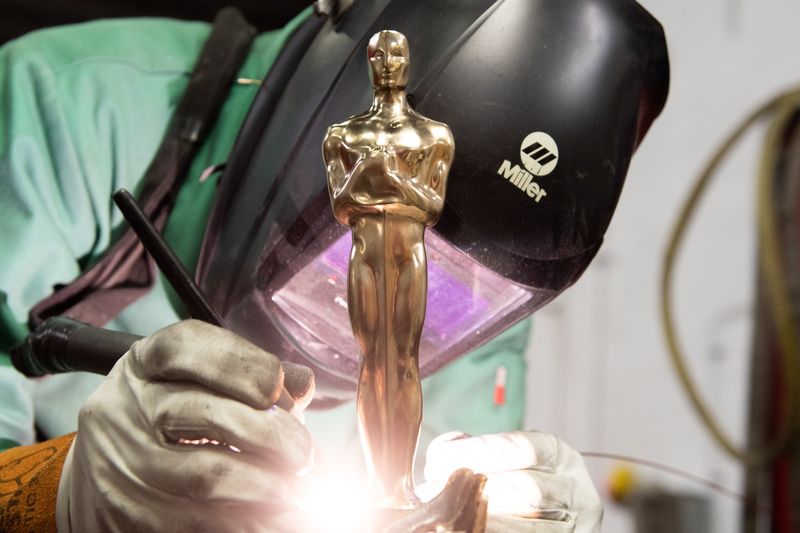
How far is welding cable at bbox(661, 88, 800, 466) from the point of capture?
1.59 meters

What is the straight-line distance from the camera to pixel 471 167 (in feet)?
2.34

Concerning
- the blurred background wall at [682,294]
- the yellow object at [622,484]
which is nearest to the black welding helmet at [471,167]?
the blurred background wall at [682,294]

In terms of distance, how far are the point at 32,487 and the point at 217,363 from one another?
249mm

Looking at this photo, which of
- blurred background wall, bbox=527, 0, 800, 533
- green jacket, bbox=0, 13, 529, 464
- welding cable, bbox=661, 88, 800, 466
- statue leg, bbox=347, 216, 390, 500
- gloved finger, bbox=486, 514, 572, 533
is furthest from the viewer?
blurred background wall, bbox=527, 0, 800, 533

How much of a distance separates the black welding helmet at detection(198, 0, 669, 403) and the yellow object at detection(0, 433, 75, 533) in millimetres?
193

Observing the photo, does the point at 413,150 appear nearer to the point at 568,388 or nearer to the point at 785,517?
the point at 785,517

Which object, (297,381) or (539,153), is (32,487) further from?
(539,153)

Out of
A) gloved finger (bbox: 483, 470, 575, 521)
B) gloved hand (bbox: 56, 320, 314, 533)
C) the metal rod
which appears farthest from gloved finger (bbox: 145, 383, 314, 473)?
gloved finger (bbox: 483, 470, 575, 521)

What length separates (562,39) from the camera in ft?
2.44

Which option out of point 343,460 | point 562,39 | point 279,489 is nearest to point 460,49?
point 562,39

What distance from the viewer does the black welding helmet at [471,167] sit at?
2.36 feet

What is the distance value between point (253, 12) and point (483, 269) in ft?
2.88

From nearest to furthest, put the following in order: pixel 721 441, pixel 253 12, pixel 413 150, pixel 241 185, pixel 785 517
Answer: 1. pixel 413 150
2. pixel 241 185
3. pixel 253 12
4. pixel 785 517
5. pixel 721 441

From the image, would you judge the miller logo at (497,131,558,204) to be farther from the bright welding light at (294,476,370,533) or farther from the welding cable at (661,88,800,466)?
the welding cable at (661,88,800,466)
